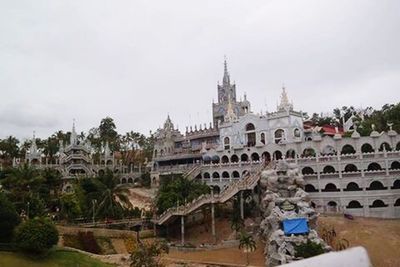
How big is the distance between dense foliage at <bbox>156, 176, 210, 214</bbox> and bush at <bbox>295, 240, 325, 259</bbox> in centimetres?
1593

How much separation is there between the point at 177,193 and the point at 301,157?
16.6 m

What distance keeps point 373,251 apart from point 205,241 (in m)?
17.1

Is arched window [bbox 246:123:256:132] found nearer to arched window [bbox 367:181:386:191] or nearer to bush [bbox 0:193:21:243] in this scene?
arched window [bbox 367:181:386:191]

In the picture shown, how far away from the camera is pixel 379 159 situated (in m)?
45.5

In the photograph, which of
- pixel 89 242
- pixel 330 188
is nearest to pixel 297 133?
pixel 330 188

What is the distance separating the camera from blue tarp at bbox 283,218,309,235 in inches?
1337

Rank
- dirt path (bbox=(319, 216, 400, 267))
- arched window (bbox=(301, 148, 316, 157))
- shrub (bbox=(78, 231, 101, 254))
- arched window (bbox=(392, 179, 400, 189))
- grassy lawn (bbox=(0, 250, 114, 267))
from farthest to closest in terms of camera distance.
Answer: arched window (bbox=(301, 148, 316, 157)) → arched window (bbox=(392, 179, 400, 189)) → shrub (bbox=(78, 231, 101, 254)) → dirt path (bbox=(319, 216, 400, 267)) → grassy lawn (bbox=(0, 250, 114, 267))

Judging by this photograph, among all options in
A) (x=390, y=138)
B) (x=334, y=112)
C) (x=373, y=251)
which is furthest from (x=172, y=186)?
(x=334, y=112)

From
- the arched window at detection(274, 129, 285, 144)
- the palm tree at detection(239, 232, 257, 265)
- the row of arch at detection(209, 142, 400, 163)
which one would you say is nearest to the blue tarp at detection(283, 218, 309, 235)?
the palm tree at detection(239, 232, 257, 265)

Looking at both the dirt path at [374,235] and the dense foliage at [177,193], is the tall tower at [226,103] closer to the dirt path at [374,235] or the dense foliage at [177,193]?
the dense foliage at [177,193]

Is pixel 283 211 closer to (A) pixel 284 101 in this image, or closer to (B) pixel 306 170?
(B) pixel 306 170

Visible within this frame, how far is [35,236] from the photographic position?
31.1m

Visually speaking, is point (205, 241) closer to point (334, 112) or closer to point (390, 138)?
point (390, 138)

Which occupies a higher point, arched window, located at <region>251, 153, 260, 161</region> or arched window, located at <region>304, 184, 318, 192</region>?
arched window, located at <region>251, 153, 260, 161</region>
